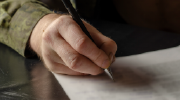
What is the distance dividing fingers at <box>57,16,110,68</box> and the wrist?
174 mm

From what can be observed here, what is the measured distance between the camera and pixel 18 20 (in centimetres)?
65

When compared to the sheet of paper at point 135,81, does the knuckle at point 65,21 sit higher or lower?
higher

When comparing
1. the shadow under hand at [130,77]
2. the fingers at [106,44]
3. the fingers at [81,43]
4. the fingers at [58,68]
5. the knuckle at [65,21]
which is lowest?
the shadow under hand at [130,77]

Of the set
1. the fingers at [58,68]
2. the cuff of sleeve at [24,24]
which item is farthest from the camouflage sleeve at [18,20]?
the fingers at [58,68]

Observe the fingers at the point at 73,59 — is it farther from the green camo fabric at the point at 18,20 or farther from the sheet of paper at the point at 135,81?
the green camo fabric at the point at 18,20

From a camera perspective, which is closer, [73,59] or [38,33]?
[73,59]

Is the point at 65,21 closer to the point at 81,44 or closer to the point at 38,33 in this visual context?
the point at 81,44

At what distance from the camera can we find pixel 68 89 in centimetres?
42

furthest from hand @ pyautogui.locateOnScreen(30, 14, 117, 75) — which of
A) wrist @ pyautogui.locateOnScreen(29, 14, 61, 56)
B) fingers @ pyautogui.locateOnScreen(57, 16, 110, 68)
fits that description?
wrist @ pyautogui.locateOnScreen(29, 14, 61, 56)

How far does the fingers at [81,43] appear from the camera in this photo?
0.39 metres

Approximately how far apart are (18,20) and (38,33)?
132 millimetres

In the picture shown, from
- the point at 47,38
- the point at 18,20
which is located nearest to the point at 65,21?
the point at 47,38

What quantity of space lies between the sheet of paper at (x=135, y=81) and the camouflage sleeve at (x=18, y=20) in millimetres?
243

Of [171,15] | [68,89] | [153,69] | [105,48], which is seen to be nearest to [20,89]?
[68,89]
